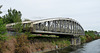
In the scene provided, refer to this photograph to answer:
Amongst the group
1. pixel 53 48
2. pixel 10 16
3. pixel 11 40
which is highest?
pixel 10 16

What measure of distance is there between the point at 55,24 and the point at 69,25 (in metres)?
15.0

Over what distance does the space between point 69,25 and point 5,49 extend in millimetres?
33525

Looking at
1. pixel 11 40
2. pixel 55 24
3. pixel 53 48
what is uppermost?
pixel 55 24

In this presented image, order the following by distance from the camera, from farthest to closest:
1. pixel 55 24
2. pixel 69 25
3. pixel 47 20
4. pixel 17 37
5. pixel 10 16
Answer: pixel 10 16
pixel 69 25
pixel 55 24
pixel 47 20
pixel 17 37

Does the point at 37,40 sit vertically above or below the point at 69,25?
below

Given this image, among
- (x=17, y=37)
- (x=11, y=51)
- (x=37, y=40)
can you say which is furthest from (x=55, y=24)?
(x=11, y=51)

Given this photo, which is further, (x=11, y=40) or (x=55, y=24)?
(x=55, y=24)

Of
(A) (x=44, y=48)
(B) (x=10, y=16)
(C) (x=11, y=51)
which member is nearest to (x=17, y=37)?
(C) (x=11, y=51)

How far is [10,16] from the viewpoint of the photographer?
175 ft

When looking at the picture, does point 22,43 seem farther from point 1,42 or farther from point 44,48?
point 44,48

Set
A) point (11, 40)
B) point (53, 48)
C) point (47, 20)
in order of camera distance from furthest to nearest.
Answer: point (53, 48) < point (47, 20) < point (11, 40)

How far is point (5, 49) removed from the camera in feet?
52.7

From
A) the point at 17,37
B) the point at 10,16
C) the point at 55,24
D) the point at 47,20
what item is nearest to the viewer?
the point at 17,37

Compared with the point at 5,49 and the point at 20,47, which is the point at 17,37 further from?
the point at 5,49
